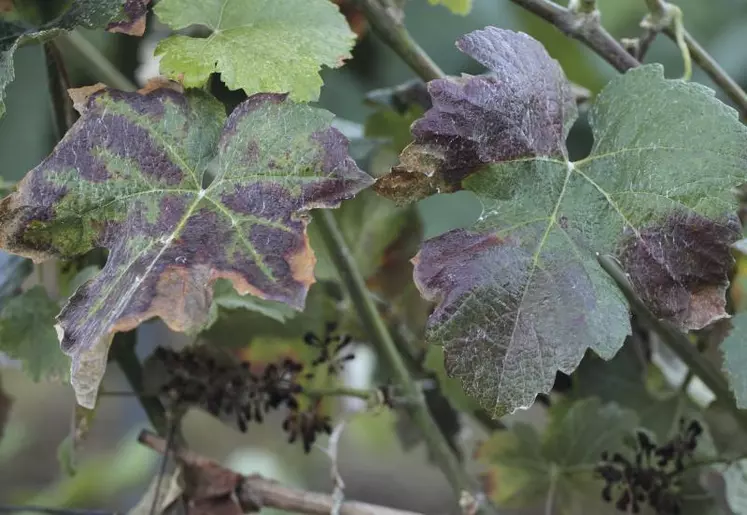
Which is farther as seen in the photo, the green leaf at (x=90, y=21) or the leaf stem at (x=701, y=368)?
the leaf stem at (x=701, y=368)

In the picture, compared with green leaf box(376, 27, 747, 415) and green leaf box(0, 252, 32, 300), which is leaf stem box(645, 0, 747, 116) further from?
green leaf box(0, 252, 32, 300)

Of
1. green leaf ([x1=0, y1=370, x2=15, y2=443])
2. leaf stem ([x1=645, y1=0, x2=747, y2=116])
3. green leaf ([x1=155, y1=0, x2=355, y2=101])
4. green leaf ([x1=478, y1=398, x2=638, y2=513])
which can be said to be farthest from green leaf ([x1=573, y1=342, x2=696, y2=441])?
green leaf ([x1=0, y1=370, x2=15, y2=443])

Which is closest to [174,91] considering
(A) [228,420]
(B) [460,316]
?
(B) [460,316]

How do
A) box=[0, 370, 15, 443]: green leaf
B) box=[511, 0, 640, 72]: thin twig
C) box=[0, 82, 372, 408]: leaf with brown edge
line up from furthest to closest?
box=[0, 370, 15, 443]: green leaf, box=[511, 0, 640, 72]: thin twig, box=[0, 82, 372, 408]: leaf with brown edge

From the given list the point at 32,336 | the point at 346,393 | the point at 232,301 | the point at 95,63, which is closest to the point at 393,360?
the point at 346,393

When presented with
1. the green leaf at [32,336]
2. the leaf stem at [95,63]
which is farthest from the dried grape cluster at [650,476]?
the leaf stem at [95,63]

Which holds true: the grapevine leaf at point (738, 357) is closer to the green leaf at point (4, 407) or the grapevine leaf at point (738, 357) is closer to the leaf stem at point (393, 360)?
the leaf stem at point (393, 360)
